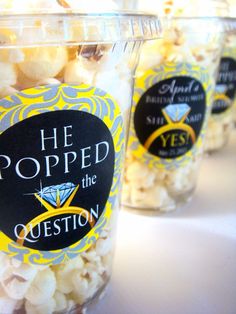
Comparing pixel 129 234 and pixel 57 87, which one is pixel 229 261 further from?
pixel 57 87

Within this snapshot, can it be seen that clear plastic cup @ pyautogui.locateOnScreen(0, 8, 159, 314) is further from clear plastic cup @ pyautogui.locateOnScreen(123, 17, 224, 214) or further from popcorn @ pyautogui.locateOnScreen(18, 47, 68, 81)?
clear plastic cup @ pyautogui.locateOnScreen(123, 17, 224, 214)

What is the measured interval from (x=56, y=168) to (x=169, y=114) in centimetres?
22

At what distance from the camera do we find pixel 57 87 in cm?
28

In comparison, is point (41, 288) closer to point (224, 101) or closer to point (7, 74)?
point (7, 74)

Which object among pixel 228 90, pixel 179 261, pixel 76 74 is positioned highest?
pixel 76 74

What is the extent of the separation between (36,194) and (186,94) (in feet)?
0.85

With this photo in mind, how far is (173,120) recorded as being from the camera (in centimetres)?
49

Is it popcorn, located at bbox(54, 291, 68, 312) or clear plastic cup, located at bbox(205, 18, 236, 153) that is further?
clear plastic cup, located at bbox(205, 18, 236, 153)

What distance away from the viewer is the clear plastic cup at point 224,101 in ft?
2.14

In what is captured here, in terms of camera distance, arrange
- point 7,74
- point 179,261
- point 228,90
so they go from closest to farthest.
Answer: point 7,74 → point 179,261 → point 228,90

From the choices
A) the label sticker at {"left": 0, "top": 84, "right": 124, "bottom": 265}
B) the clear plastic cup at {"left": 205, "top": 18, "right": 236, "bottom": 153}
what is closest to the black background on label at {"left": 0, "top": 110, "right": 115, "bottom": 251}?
the label sticker at {"left": 0, "top": 84, "right": 124, "bottom": 265}

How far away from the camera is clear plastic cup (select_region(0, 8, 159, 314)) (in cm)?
27

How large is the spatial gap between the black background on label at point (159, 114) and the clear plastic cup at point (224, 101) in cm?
18

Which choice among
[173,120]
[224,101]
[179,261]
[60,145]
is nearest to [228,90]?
[224,101]
